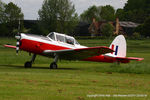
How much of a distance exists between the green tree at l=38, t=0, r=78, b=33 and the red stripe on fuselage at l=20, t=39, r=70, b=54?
73990 mm

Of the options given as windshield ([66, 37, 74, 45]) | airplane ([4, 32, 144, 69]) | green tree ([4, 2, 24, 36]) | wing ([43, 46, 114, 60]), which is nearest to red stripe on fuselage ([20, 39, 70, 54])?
airplane ([4, 32, 144, 69])

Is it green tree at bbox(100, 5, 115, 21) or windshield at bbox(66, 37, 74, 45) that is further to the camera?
green tree at bbox(100, 5, 115, 21)

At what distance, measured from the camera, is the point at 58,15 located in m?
96.4

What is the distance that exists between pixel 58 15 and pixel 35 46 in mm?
77258

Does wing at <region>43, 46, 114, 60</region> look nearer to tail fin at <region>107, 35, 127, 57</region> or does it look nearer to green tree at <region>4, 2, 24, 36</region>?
tail fin at <region>107, 35, 127, 57</region>

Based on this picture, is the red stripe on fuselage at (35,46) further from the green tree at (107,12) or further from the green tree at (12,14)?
the green tree at (107,12)

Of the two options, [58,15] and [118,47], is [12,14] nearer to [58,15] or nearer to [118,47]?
[58,15]

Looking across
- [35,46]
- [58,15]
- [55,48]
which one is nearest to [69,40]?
[55,48]

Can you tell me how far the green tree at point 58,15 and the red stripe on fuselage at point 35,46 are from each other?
243 feet

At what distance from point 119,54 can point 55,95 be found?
45.6 ft

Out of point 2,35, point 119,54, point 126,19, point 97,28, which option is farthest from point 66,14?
point 119,54

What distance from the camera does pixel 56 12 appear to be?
95375mm

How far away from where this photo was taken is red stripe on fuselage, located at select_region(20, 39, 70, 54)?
63.9 feet

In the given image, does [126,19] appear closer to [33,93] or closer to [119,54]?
[119,54]
